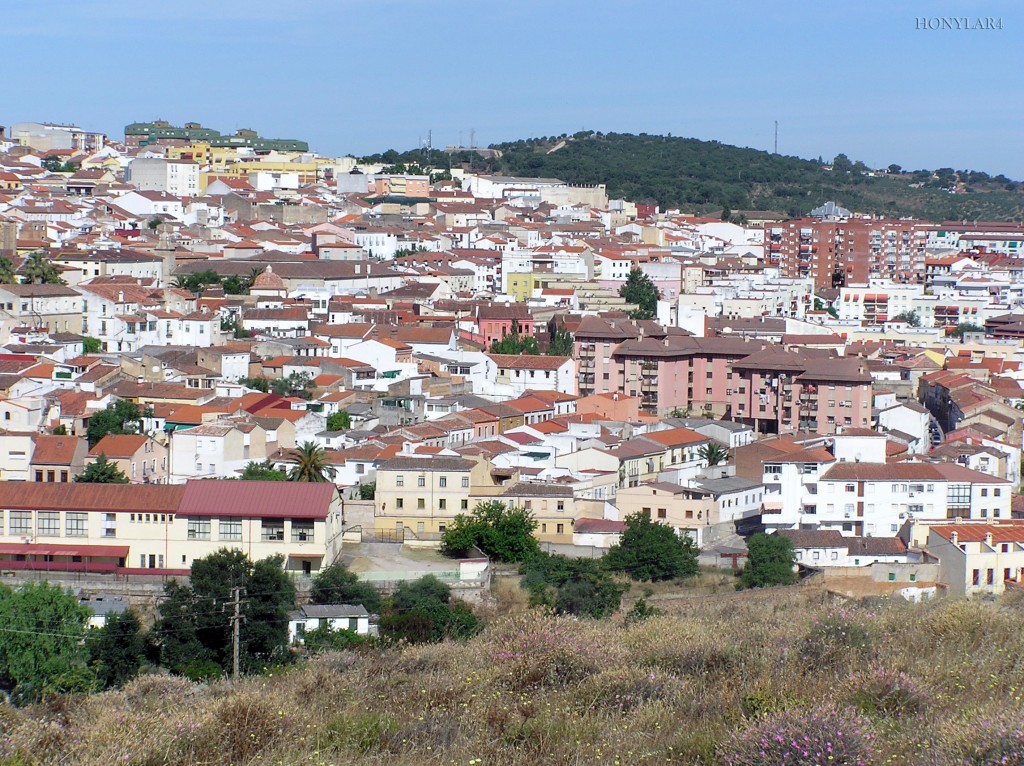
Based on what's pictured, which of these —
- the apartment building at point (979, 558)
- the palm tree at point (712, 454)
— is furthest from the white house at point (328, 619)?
the palm tree at point (712, 454)

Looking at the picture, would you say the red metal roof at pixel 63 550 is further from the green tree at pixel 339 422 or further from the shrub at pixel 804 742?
the shrub at pixel 804 742

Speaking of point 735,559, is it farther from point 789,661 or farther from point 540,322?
point 540,322

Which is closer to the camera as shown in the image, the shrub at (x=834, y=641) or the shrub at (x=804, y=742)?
the shrub at (x=804, y=742)

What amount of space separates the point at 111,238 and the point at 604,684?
25.7 meters

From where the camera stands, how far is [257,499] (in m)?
12.3

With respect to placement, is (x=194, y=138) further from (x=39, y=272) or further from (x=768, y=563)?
(x=768, y=563)

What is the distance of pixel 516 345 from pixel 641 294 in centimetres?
627

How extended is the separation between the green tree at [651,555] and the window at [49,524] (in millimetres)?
4404

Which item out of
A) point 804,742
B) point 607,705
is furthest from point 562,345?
point 804,742

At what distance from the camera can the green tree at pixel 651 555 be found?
1259 cm

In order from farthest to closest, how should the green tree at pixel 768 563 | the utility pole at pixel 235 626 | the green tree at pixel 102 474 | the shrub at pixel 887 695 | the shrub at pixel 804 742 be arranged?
the green tree at pixel 102 474, the green tree at pixel 768 563, the utility pole at pixel 235 626, the shrub at pixel 887 695, the shrub at pixel 804 742

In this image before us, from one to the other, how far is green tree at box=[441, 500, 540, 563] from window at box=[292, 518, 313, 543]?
1340 mm

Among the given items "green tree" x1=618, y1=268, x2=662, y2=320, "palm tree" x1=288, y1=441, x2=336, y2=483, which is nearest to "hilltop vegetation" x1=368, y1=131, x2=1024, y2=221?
"green tree" x1=618, y1=268, x2=662, y2=320

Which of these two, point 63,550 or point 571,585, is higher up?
point 63,550
